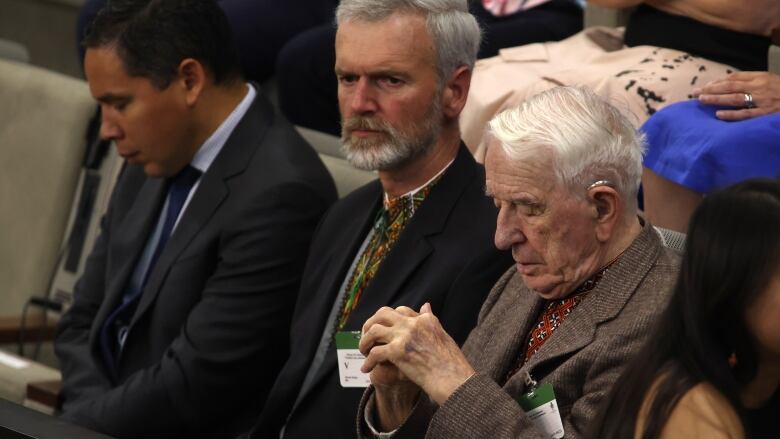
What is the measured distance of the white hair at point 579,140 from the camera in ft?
7.84

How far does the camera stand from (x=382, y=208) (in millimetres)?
3070

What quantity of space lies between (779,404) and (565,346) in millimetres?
366

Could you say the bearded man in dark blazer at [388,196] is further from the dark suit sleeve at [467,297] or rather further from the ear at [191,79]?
the ear at [191,79]

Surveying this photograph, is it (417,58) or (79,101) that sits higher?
(417,58)

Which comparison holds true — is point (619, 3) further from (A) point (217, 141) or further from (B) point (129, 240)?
(B) point (129, 240)

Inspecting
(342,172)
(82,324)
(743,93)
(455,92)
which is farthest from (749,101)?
(82,324)

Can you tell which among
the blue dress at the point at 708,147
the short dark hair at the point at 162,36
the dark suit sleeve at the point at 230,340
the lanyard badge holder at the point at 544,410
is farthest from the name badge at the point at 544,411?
the short dark hair at the point at 162,36

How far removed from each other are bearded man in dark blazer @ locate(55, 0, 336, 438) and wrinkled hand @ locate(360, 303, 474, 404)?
0.87 metres

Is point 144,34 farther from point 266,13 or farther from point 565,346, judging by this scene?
point 565,346

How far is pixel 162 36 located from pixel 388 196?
834 mm

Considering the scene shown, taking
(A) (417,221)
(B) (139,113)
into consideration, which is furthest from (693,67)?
(B) (139,113)

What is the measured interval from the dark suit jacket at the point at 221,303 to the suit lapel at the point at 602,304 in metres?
1.03

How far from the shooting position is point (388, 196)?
119 inches

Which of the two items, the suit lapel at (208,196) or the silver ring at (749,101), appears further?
the suit lapel at (208,196)
